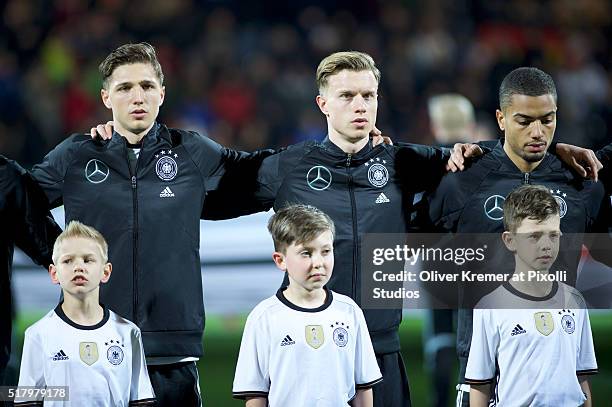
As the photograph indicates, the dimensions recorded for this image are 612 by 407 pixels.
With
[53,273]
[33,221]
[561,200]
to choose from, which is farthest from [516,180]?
[33,221]

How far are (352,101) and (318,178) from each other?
1.33 feet

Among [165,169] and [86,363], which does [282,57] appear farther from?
[86,363]

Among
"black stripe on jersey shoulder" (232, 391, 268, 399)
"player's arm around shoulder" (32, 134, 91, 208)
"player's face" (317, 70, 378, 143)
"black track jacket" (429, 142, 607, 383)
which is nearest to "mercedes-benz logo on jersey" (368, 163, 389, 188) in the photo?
"player's face" (317, 70, 378, 143)

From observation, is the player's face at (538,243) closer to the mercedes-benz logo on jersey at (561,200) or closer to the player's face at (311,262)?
the mercedes-benz logo on jersey at (561,200)

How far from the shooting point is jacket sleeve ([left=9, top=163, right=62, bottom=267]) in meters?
5.34

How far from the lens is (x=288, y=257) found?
16.0ft

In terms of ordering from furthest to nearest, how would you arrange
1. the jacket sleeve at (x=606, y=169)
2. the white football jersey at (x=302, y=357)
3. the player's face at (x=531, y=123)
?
the jacket sleeve at (x=606, y=169) < the player's face at (x=531, y=123) < the white football jersey at (x=302, y=357)

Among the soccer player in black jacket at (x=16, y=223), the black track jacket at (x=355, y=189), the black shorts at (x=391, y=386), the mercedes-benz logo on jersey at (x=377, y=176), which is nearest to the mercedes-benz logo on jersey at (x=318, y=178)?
the black track jacket at (x=355, y=189)

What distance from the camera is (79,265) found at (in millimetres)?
4875

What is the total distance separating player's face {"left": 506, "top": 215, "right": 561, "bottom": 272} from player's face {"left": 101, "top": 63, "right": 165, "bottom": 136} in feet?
6.01

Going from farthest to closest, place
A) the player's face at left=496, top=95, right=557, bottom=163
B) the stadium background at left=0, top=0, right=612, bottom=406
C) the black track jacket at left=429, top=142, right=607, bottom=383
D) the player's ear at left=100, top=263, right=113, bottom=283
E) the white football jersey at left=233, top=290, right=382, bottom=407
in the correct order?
the stadium background at left=0, top=0, right=612, bottom=406 < the black track jacket at left=429, top=142, right=607, bottom=383 < the player's face at left=496, top=95, right=557, bottom=163 < the player's ear at left=100, top=263, right=113, bottom=283 < the white football jersey at left=233, top=290, right=382, bottom=407

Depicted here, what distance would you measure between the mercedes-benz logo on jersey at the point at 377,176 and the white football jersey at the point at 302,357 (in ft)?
2.43

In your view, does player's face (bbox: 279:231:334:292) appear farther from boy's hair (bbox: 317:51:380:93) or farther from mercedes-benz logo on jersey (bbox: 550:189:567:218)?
mercedes-benz logo on jersey (bbox: 550:189:567:218)

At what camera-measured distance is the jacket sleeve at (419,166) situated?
542 centimetres
